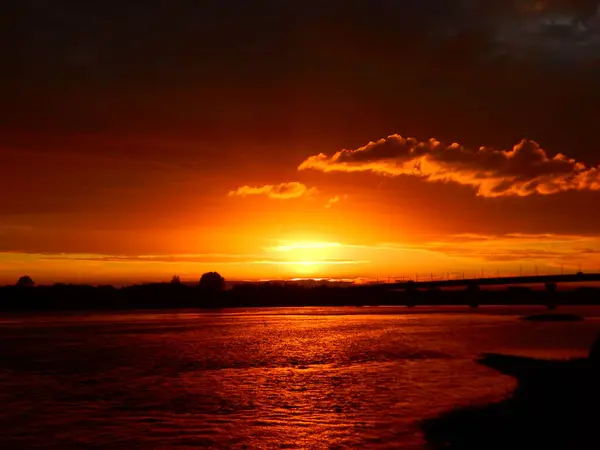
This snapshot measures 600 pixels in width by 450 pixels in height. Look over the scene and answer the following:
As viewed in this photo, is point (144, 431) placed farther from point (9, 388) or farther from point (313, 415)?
point (9, 388)

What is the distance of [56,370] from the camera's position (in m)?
53.3

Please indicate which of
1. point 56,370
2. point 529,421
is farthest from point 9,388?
point 529,421

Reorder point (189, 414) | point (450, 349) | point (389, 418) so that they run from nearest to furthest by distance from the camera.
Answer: point (389, 418)
point (189, 414)
point (450, 349)

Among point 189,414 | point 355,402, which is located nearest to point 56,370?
point 189,414

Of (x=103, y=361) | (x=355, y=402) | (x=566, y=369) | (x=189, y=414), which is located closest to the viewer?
(x=189, y=414)

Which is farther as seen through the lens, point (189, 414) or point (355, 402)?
point (355, 402)

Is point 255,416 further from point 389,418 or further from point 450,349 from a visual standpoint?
point 450,349

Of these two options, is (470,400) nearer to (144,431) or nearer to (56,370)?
(144,431)

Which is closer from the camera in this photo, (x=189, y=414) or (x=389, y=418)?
(x=389, y=418)

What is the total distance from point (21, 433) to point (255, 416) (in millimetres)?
11069

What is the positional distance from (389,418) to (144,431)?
11742mm

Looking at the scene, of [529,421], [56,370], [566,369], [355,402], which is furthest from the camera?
[56,370]

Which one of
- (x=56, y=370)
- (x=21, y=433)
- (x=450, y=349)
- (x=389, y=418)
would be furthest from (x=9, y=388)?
(x=450, y=349)

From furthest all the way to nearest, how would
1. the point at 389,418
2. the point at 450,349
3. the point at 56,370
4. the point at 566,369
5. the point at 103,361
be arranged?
the point at 450,349
the point at 103,361
the point at 56,370
the point at 566,369
the point at 389,418
